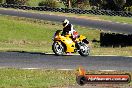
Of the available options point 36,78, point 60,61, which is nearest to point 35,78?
point 36,78

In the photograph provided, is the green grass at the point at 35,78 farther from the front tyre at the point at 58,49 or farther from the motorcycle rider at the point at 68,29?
the motorcycle rider at the point at 68,29

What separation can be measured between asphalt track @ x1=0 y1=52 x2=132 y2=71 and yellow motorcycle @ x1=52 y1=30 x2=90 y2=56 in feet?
1.65

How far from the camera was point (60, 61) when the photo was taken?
18484 mm

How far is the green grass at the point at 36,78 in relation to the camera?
43.6 ft

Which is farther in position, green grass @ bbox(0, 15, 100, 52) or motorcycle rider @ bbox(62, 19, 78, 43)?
green grass @ bbox(0, 15, 100, 52)

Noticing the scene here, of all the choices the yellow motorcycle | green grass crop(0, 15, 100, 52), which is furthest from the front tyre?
green grass crop(0, 15, 100, 52)

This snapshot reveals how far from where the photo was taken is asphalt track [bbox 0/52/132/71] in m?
17.1

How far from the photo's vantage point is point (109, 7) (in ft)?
265

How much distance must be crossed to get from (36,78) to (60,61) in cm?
426

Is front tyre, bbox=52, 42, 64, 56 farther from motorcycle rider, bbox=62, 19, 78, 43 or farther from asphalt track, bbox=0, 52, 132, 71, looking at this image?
motorcycle rider, bbox=62, 19, 78, 43

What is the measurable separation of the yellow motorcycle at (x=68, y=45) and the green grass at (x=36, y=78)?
4.92 metres

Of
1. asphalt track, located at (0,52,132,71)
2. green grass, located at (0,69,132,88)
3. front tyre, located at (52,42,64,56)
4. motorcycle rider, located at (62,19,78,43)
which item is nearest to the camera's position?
green grass, located at (0,69,132,88)

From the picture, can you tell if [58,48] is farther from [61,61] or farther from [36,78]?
[36,78]

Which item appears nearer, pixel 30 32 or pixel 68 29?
pixel 68 29
